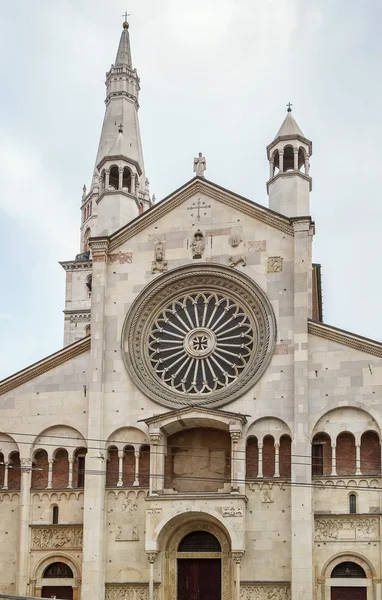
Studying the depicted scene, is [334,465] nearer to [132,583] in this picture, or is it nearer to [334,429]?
[334,429]

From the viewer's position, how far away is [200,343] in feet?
114

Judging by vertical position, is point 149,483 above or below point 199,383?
below

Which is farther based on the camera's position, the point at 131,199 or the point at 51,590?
the point at 131,199

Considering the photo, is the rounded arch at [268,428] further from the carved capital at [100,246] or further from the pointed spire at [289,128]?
the pointed spire at [289,128]

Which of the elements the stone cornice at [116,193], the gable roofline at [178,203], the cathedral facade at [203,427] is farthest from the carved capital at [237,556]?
the stone cornice at [116,193]

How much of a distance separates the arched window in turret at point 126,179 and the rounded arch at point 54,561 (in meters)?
15.1

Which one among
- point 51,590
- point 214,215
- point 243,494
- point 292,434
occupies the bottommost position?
point 51,590

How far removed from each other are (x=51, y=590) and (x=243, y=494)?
7.88 meters

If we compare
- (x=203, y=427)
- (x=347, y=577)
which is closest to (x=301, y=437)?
(x=203, y=427)

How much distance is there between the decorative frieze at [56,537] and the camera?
33.8 metres

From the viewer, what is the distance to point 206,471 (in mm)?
33812

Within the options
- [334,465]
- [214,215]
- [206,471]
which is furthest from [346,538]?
[214,215]

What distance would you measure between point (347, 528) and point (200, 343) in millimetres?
8331

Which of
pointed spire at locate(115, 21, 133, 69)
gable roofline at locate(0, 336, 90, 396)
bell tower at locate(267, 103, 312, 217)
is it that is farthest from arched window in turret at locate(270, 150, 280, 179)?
pointed spire at locate(115, 21, 133, 69)
